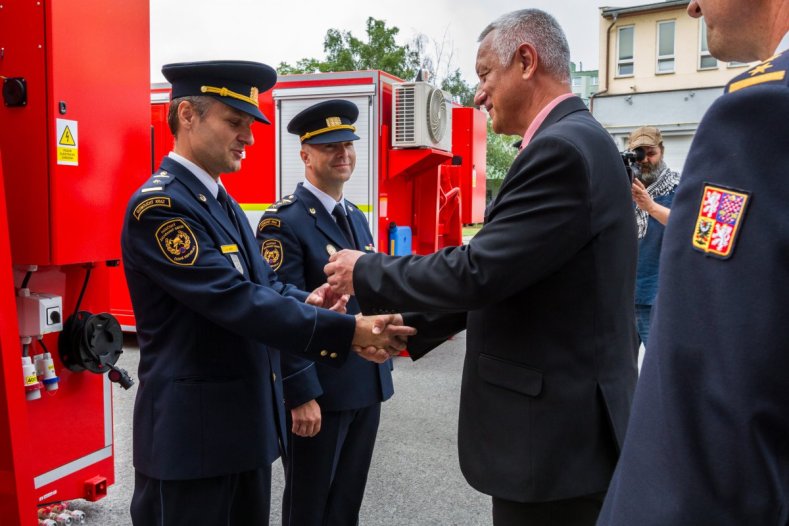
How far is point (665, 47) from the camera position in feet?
82.0

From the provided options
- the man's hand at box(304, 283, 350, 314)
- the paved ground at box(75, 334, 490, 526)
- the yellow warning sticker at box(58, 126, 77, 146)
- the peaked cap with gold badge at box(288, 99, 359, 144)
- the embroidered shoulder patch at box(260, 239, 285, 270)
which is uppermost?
the peaked cap with gold badge at box(288, 99, 359, 144)

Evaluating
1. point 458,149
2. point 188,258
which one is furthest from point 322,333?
point 458,149

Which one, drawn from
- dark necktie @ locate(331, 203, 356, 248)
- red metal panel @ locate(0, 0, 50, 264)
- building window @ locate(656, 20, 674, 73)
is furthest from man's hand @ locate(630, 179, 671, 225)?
building window @ locate(656, 20, 674, 73)

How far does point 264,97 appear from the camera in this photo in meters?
7.09

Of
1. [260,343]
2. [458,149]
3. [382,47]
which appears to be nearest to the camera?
[260,343]

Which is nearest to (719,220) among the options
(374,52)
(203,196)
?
(203,196)

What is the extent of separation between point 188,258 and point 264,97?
5.37 meters

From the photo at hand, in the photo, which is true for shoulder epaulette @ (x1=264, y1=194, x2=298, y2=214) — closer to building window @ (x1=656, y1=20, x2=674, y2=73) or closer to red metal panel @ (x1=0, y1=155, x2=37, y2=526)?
red metal panel @ (x1=0, y1=155, x2=37, y2=526)

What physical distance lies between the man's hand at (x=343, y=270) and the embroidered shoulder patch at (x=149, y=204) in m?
0.51

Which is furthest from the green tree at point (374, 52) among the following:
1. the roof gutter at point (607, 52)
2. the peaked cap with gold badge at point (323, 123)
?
the peaked cap with gold badge at point (323, 123)

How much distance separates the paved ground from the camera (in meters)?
3.76

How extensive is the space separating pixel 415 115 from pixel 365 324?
4643 millimetres

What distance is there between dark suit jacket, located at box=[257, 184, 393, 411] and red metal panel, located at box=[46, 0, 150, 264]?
2.06 ft

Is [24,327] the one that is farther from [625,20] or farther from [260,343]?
[625,20]
